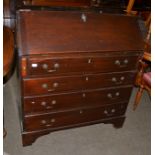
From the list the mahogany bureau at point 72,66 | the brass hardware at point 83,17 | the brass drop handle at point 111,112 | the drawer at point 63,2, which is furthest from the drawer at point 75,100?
the drawer at point 63,2

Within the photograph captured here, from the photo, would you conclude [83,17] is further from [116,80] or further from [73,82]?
[116,80]

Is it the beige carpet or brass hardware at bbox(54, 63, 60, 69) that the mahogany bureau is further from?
the beige carpet

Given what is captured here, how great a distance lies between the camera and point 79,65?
169 centimetres

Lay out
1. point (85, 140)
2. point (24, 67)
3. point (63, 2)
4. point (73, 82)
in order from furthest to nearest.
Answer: point (63, 2) → point (85, 140) → point (73, 82) → point (24, 67)

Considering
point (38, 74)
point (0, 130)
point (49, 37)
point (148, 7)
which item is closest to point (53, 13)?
point (49, 37)

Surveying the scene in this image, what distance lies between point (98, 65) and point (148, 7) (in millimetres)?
1952

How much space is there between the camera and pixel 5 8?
267cm

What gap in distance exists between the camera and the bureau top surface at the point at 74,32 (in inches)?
58.8

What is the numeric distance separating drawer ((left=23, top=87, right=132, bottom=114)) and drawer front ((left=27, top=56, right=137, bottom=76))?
0.75ft

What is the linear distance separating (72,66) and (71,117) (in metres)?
0.54

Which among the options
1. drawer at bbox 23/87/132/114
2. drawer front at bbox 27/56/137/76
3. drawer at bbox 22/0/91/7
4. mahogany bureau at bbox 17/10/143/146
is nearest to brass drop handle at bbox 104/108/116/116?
mahogany bureau at bbox 17/10/143/146

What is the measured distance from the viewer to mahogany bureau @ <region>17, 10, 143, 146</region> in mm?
1529

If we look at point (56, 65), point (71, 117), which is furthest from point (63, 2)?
point (71, 117)

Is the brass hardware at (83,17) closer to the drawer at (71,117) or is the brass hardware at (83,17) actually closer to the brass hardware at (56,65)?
the brass hardware at (56,65)
